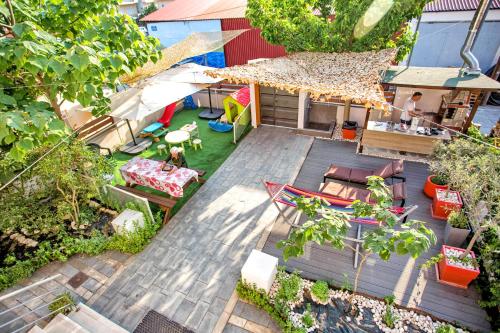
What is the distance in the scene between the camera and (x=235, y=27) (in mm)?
16375

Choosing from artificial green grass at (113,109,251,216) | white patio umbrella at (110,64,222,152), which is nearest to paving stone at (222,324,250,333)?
artificial green grass at (113,109,251,216)

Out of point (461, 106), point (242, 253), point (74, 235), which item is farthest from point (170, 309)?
point (461, 106)

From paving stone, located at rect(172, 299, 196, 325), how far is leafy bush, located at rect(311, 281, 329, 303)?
7.89 ft

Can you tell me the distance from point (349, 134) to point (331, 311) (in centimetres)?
723

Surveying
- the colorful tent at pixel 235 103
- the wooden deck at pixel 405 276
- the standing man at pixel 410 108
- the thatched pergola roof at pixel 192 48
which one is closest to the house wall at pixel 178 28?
the thatched pergola roof at pixel 192 48

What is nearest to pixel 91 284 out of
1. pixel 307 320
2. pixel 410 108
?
pixel 307 320

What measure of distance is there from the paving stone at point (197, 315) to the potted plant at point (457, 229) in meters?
5.49

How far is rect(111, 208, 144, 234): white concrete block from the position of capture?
634 cm

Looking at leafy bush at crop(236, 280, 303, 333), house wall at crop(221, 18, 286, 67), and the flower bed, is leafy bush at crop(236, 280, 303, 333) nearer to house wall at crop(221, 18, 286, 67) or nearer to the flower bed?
the flower bed

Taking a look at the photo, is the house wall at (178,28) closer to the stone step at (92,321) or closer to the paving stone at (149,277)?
the paving stone at (149,277)

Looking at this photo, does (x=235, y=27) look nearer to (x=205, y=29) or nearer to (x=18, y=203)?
(x=205, y=29)

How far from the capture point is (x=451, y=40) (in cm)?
1488

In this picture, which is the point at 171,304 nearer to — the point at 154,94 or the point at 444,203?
the point at 444,203

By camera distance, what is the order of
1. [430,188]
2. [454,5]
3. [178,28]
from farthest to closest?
1. [178,28]
2. [454,5]
3. [430,188]
